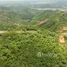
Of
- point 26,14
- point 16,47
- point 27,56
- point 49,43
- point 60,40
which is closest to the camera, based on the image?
point 27,56

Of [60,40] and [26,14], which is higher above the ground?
[60,40]

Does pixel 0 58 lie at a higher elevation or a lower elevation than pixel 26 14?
higher

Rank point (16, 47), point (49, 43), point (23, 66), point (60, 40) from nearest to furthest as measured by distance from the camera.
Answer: point (23, 66)
point (16, 47)
point (49, 43)
point (60, 40)

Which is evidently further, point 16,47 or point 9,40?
point 9,40

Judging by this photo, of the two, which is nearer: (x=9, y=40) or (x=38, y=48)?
(x=38, y=48)

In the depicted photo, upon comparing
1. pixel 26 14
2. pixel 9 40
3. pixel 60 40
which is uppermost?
pixel 9 40

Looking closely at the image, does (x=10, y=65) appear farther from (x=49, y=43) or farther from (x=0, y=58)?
(x=49, y=43)

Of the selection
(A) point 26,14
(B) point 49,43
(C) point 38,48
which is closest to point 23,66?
(C) point 38,48

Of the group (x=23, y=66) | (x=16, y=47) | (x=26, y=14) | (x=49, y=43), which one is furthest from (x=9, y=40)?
(x=26, y=14)

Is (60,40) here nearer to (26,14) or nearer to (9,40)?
(9,40)
